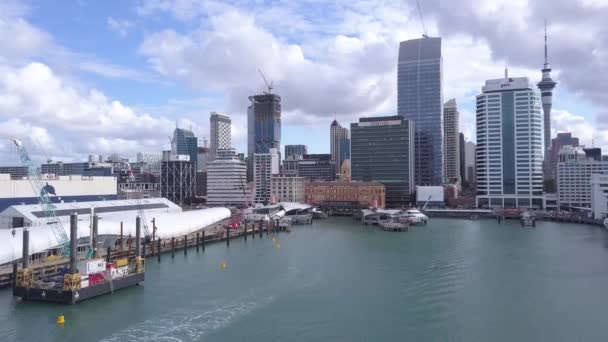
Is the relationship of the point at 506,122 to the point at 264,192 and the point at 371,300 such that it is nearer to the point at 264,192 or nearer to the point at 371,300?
the point at 264,192

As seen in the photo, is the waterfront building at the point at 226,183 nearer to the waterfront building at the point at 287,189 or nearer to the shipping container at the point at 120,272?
the waterfront building at the point at 287,189

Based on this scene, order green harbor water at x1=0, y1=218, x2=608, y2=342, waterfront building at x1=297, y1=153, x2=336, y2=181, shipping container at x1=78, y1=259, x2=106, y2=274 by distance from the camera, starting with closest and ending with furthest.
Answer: green harbor water at x1=0, y1=218, x2=608, y2=342
shipping container at x1=78, y1=259, x2=106, y2=274
waterfront building at x1=297, y1=153, x2=336, y2=181

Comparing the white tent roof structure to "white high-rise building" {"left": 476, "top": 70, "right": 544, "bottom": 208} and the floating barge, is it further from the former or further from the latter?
"white high-rise building" {"left": 476, "top": 70, "right": 544, "bottom": 208}

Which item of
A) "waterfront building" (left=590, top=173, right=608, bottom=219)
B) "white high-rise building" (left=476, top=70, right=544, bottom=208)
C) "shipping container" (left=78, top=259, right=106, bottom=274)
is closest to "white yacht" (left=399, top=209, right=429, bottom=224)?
"waterfront building" (left=590, top=173, right=608, bottom=219)

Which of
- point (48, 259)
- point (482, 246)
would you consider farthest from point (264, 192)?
point (48, 259)

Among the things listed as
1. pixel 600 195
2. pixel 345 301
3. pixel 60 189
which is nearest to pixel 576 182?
pixel 600 195
